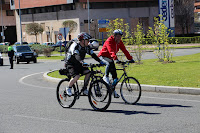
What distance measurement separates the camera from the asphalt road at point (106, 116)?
270 inches

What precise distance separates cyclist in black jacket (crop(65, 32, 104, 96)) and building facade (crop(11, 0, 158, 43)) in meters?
65.8

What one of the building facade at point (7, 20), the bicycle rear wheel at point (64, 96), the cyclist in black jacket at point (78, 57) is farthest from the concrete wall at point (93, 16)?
the cyclist in black jacket at point (78, 57)

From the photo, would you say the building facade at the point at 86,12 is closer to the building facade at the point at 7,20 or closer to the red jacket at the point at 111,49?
the building facade at the point at 7,20

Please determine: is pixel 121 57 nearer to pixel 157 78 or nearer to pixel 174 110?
pixel 157 78

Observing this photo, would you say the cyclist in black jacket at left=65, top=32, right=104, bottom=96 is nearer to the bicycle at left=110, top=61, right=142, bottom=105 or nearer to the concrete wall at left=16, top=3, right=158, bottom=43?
the bicycle at left=110, top=61, right=142, bottom=105

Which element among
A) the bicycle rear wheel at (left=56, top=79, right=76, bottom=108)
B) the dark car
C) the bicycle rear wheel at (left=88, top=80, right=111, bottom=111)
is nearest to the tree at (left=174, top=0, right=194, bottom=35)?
the dark car

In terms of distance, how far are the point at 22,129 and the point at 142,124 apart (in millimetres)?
2114

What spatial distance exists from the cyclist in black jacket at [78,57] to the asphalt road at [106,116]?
2.31 feet

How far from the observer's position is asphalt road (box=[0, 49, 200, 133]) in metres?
6.87

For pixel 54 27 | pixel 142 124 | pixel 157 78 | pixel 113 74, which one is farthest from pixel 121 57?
pixel 54 27

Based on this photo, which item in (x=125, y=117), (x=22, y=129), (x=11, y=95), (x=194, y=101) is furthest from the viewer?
(x=11, y=95)

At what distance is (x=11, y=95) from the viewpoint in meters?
12.1

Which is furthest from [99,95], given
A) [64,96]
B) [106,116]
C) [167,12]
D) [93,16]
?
[93,16]

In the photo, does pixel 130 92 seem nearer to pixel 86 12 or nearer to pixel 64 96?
pixel 64 96
